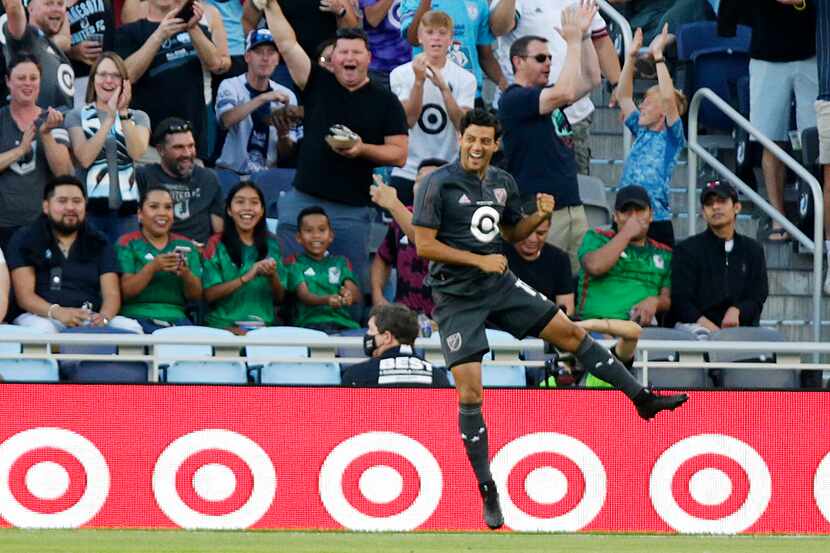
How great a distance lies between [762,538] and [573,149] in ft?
13.5

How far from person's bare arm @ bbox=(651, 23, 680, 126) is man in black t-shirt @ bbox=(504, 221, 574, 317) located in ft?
5.46

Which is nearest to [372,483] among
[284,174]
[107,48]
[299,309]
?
[299,309]

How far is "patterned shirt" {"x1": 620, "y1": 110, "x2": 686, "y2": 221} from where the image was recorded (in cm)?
1344

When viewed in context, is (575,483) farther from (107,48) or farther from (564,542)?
(107,48)

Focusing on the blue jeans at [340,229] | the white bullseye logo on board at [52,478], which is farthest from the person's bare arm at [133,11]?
the white bullseye logo on board at [52,478]

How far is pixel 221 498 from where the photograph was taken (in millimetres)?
10891

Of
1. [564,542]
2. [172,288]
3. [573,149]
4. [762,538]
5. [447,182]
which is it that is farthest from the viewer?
[573,149]

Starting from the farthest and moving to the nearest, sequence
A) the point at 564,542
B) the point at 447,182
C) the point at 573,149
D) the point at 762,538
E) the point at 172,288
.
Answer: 1. the point at 573,149
2. the point at 172,288
3. the point at 762,538
4. the point at 564,542
5. the point at 447,182

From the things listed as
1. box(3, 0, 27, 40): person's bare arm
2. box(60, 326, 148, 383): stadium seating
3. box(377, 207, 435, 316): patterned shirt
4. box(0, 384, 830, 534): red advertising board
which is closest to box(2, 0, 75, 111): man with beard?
box(3, 0, 27, 40): person's bare arm

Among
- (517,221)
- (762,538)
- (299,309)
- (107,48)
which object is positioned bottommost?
(762,538)

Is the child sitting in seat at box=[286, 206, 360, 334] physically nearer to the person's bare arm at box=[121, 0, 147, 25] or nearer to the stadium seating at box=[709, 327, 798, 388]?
the person's bare arm at box=[121, 0, 147, 25]

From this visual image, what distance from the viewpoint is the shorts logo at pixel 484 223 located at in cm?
923

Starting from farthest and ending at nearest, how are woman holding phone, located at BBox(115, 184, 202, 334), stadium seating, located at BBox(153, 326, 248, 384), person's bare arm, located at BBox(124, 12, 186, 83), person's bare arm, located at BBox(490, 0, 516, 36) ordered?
person's bare arm, located at BBox(490, 0, 516, 36) → person's bare arm, located at BBox(124, 12, 186, 83) → woman holding phone, located at BBox(115, 184, 202, 334) → stadium seating, located at BBox(153, 326, 248, 384)

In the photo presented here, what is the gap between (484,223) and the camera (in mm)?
9234
